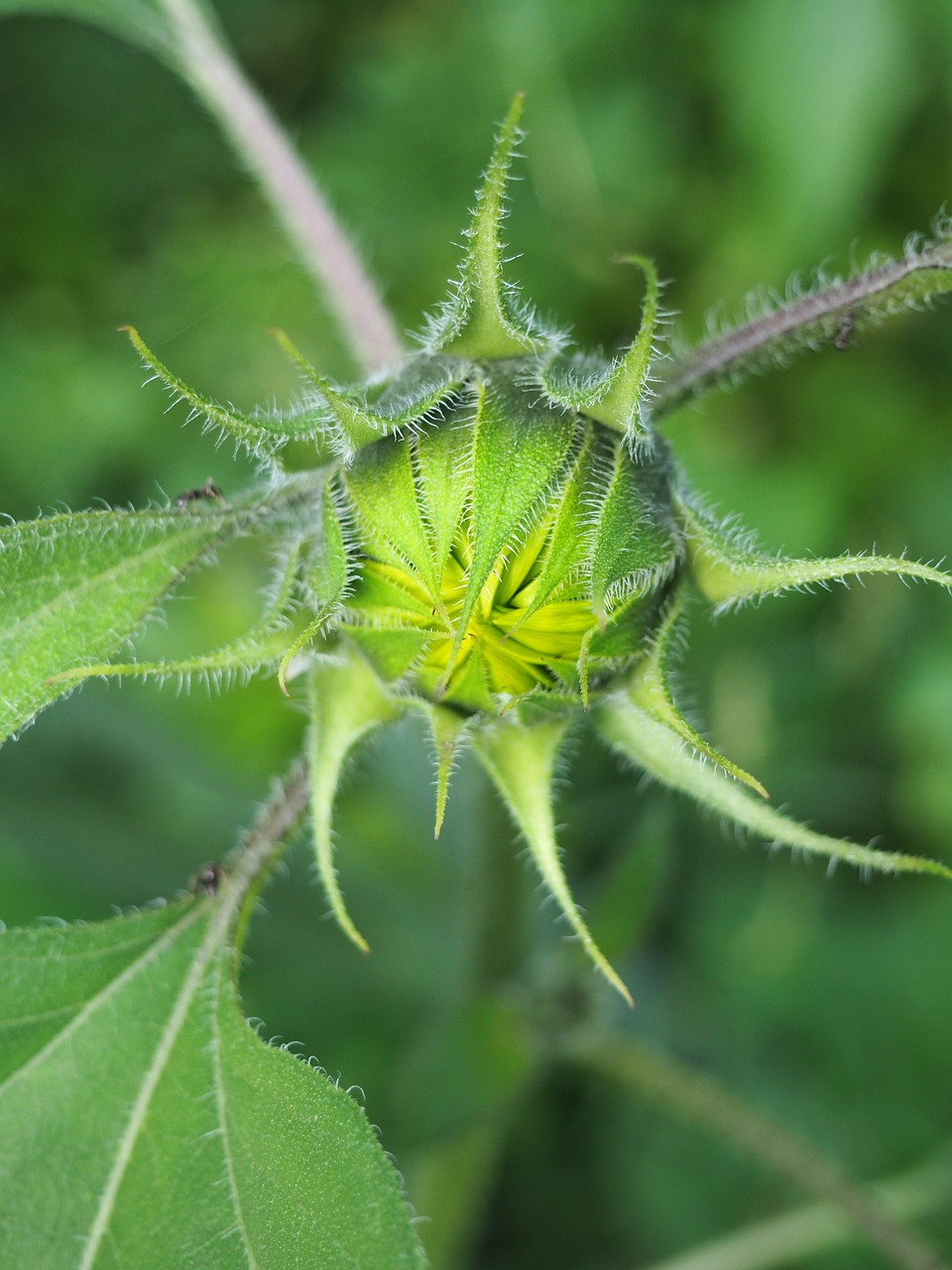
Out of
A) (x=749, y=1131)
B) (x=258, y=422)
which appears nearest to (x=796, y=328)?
(x=258, y=422)

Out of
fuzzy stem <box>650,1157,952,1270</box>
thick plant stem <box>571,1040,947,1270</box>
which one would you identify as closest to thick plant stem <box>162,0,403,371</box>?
thick plant stem <box>571,1040,947,1270</box>

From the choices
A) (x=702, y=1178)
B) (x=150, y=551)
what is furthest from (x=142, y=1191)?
(x=702, y=1178)

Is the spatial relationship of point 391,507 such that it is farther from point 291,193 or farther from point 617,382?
point 291,193

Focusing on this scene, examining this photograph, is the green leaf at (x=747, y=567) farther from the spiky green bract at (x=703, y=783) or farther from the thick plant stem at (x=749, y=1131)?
the thick plant stem at (x=749, y=1131)

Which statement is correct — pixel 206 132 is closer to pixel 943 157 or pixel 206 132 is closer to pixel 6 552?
pixel 943 157

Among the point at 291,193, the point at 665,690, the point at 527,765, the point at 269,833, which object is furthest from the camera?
the point at 291,193

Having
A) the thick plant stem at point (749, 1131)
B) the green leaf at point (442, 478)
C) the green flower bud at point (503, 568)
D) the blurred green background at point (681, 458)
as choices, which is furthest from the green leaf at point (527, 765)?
the blurred green background at point (681, 458)

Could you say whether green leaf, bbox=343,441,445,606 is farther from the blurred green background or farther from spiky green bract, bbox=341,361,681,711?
the blurred green background
